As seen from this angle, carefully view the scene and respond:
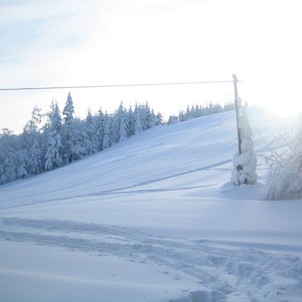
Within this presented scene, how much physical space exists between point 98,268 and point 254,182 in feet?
33.7

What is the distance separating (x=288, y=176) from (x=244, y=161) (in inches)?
129

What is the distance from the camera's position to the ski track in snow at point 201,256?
514 centimetres

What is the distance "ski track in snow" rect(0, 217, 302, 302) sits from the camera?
5141 millimetres

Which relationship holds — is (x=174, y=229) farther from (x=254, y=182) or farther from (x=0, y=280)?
(x=254, y=182)

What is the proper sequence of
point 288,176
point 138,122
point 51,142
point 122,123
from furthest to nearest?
point 138,122, point 122,123, point 51,142, point 288,176

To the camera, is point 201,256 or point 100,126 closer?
point 201,256

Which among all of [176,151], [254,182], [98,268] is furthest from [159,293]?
[176,151]

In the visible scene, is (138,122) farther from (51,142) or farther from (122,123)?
(51,142)

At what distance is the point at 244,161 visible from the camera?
15.6 meters

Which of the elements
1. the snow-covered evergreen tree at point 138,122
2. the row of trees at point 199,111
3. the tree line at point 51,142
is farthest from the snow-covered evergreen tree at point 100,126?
the row of trees at point 199,111

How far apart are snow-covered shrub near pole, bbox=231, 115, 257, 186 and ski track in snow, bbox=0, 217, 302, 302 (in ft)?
23.2

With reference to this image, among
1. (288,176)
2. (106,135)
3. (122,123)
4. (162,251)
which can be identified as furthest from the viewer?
(122,123)

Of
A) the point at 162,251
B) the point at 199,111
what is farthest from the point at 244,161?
the point at 199,111

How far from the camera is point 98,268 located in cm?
598
